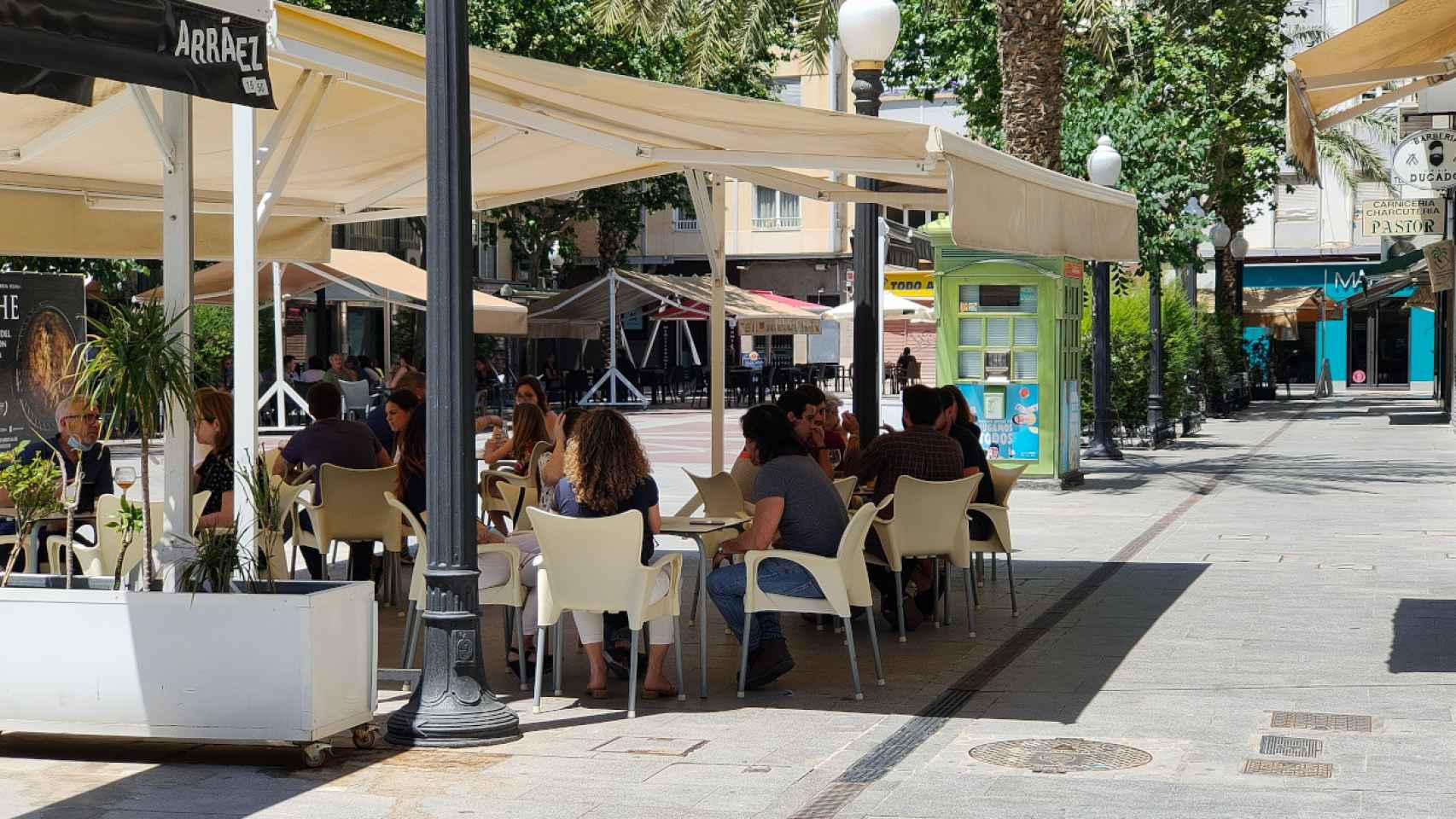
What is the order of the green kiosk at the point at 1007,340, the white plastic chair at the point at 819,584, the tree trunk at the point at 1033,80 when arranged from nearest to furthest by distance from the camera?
the white plastic chair at the point at 819,584 → the green kiosk at the point at 1007,340 → the tree trunk at the point at 1033,80

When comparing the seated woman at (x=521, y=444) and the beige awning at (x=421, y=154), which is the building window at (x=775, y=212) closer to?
the beige awning at (x=421, y=154)

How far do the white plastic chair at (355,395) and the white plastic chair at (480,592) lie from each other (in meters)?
19.2

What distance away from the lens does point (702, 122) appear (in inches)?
312

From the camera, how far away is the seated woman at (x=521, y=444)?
11.0 metres

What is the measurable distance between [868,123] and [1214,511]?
9508 millimetres

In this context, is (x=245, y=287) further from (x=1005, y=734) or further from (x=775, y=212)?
(x=775, y=212)

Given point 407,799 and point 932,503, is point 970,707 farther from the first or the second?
point 407,799

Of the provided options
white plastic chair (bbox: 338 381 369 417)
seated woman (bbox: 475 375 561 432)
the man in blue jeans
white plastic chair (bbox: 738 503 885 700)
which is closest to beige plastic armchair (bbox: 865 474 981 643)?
the man in blue jeans

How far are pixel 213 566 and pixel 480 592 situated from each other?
172 centimetres

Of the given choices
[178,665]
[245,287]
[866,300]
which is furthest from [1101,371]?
[178,665]

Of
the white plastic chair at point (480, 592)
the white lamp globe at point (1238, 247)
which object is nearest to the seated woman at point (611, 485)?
the white plastic chair at point (480, 592)

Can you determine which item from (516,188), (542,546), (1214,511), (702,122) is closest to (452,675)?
(542,546)

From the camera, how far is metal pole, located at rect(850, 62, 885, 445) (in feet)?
37.2

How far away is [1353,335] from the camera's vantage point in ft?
171
